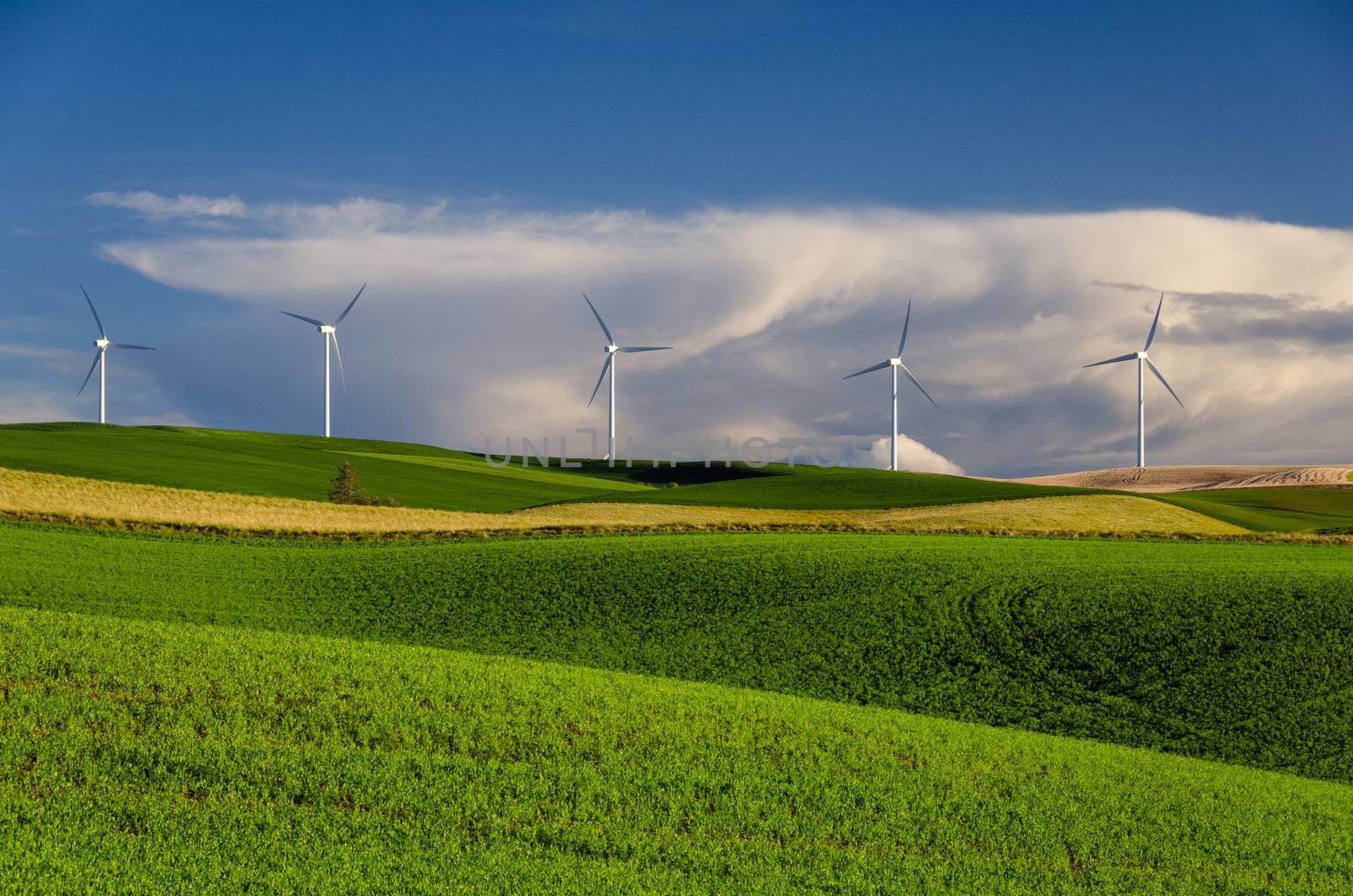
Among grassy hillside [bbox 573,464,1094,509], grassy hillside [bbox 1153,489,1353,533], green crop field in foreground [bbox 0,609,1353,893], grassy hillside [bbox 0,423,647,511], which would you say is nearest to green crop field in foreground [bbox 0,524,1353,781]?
green crop field in foreground [bbox 0,609,1353,893]

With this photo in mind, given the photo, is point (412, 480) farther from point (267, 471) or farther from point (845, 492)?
point (845, 492)


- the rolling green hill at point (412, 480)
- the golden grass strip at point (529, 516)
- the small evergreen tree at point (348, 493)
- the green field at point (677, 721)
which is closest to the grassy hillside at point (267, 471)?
the rolling green hill at point (412, 480)

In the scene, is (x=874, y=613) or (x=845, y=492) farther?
(x=845, y=492)

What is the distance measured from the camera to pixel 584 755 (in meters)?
15.0

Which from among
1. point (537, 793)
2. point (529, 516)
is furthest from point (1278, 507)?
point (537, 793)

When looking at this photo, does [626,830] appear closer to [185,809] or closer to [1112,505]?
[185,809]

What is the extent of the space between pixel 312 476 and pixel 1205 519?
59.5 meters

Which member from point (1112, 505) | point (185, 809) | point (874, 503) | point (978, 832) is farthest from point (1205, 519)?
point (185, 809)

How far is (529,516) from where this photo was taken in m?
62.6

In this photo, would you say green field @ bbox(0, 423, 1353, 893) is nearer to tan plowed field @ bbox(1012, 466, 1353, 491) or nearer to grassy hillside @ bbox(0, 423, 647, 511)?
grassy hillside @ bbox(0, 423, 647, 511)

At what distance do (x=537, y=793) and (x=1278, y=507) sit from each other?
271 feet

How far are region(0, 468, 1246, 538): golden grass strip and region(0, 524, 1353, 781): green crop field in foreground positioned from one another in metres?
5.69

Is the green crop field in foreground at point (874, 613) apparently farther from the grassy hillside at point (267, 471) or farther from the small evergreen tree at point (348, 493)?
the grassy hillside at point (267, 471)

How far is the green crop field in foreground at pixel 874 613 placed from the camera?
2316 cm
